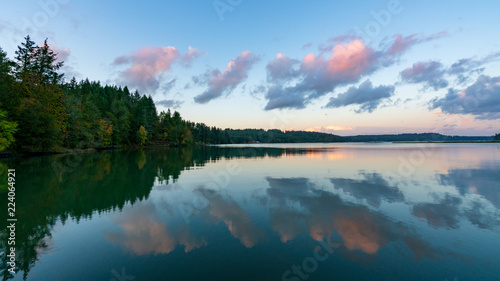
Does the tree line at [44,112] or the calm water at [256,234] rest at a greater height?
the tree line at [44,112]

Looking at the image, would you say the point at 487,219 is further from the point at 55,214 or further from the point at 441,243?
the point at 55,214

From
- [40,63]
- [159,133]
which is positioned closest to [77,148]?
[40,63]

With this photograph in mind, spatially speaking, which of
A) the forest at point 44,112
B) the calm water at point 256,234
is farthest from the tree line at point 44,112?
the calm water at point 256,234

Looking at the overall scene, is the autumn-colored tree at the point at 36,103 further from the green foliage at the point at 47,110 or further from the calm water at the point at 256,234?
the calm water at the point at 256,234

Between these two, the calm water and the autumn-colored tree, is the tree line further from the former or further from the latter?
the calm water

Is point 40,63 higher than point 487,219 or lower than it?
higher

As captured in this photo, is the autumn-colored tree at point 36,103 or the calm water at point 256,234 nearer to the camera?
the calm water at point 256,234

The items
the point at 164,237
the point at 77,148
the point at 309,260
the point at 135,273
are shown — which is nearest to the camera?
the point at 135,273

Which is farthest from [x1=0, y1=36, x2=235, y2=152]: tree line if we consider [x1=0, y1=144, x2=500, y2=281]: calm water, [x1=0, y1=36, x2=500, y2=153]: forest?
[x1=0, y1=144, x2=500, y2=281]: calm water

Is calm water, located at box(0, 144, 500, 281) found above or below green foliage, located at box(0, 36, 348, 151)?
below

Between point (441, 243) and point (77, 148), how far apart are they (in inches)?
3266

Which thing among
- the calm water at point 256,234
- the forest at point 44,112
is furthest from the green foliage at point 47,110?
the calm water at point 256,234

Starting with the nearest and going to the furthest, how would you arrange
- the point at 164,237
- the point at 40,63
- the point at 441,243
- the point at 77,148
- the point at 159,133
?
the point at 441,243, the point at 164,237, the point at 40,63, the point at 77,148, the point at 159,133

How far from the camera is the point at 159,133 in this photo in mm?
127000
